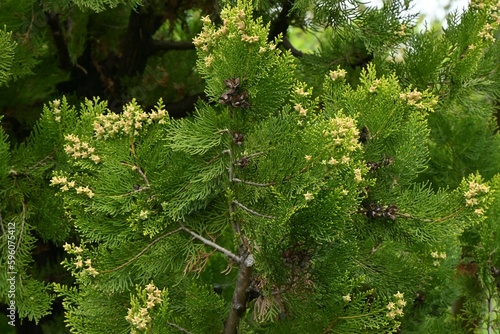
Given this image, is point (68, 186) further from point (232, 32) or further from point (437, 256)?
point (437, 256)

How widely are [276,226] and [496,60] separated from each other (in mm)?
1151

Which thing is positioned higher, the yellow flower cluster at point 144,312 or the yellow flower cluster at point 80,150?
the yellow flower cluster at point 80,150

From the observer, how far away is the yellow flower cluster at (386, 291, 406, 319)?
166cm

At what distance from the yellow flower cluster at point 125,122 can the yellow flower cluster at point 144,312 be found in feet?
1.11

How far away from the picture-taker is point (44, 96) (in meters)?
2.63

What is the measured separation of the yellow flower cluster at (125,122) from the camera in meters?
1.71

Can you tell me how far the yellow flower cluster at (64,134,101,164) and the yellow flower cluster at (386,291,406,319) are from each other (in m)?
0.68

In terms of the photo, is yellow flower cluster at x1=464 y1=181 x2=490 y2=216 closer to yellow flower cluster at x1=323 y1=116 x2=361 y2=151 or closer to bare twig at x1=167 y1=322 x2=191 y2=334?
yellow flower cluster at x1=323 y1=116 x2=361 y2=151

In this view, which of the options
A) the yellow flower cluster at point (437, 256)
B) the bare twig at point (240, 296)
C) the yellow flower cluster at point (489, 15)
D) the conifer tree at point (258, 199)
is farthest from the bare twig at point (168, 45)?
the bare twig at point (240, 296)

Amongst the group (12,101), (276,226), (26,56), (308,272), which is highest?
(276,226)

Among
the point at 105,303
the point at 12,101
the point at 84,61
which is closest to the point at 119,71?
the point at 84,61

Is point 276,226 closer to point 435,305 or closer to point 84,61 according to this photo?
point 435,305

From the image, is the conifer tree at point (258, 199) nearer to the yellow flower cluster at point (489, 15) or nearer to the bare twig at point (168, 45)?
the yellow flower cluster at point (489, 15)

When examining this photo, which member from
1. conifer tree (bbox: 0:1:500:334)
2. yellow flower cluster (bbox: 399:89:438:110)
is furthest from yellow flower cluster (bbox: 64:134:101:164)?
yellow flower cluster (bbox: 399:89:438:110)
